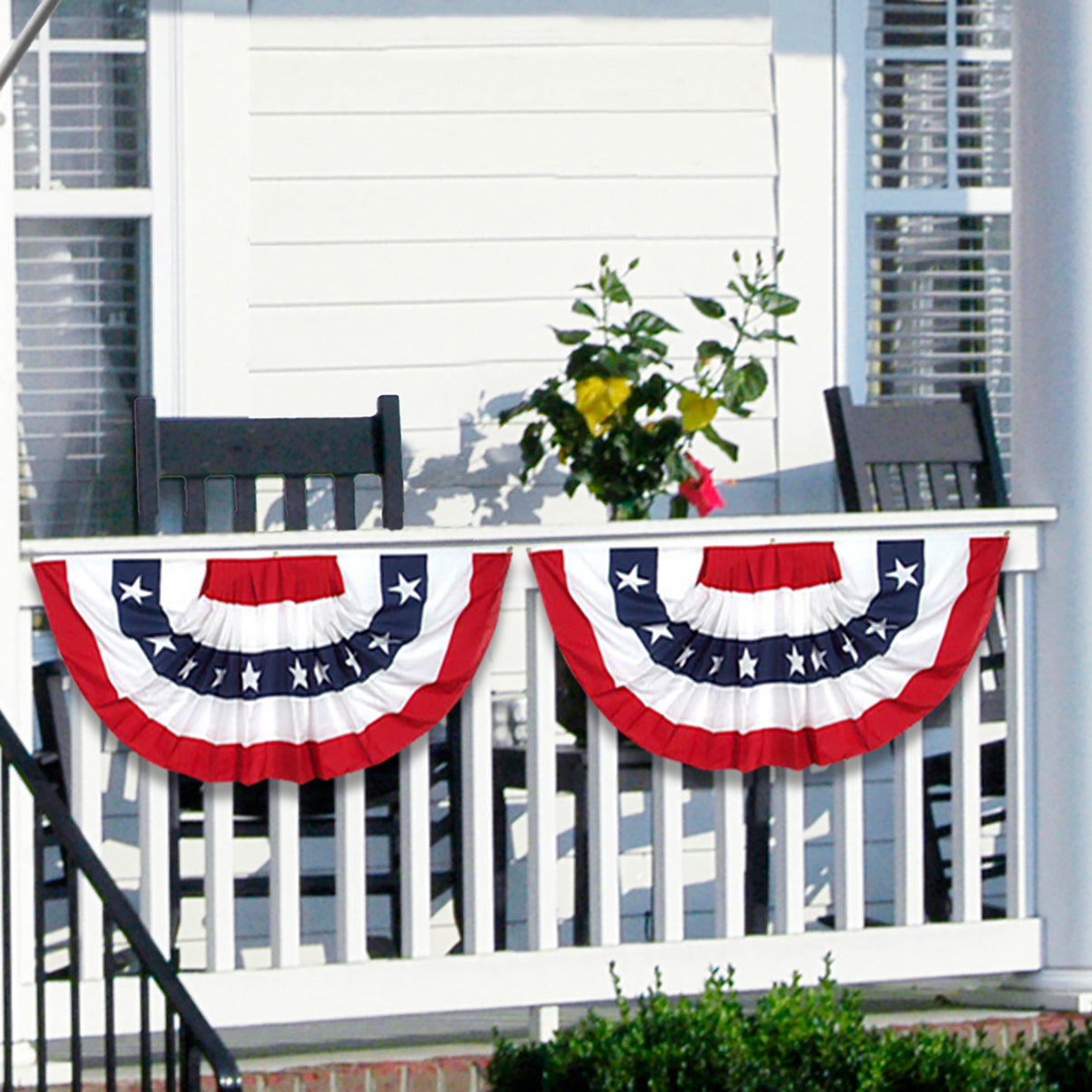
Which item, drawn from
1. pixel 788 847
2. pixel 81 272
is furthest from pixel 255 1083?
pixel 81 272

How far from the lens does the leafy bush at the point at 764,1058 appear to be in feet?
11.4

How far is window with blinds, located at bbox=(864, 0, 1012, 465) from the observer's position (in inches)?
238

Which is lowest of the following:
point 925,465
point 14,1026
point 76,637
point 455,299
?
point 14,1026

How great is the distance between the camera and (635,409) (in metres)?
5.38

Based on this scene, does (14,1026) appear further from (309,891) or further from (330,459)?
(330,459)

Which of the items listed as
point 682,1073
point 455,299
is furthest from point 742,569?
point 455,299

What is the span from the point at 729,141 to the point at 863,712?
217cm

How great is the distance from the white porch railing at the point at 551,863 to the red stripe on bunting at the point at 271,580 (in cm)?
4

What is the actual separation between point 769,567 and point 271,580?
110 cm

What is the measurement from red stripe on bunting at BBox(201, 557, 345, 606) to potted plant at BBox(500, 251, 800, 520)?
1.36 meters

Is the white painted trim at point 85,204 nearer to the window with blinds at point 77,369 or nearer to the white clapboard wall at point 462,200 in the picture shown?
the window with blinds at point 77,369

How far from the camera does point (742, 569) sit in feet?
14.1

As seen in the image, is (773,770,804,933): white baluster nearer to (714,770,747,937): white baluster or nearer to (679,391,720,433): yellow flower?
(714,770,747,937): white baluster

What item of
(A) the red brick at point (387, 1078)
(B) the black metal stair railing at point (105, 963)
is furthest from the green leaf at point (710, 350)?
(B) the black metal stair railing at point (105, 963)
